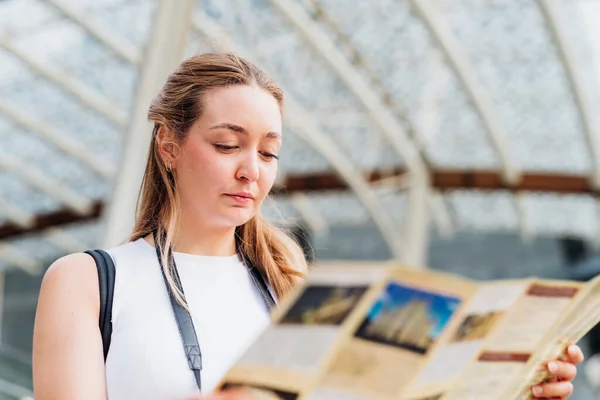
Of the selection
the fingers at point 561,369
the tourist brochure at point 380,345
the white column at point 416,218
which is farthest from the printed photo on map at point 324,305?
the white column at point 416,218

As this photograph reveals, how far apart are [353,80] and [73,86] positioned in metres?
6.44

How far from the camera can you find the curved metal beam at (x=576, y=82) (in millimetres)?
14141

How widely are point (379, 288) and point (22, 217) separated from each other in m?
28.5

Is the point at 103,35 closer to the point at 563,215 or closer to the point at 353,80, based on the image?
the point at 353,80

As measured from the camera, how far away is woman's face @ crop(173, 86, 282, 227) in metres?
2.12

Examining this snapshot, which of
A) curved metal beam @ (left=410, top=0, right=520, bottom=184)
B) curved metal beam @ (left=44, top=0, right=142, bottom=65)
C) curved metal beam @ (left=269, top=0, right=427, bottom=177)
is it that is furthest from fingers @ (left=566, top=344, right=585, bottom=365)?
curved metal beam @ (left=44, top=0, right=142, bottom=65)

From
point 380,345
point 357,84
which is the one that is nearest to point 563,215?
point 357,84

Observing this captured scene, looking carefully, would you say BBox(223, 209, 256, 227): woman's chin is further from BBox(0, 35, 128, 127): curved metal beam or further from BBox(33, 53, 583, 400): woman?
BBox(0, 35, 128, 127): curved metal beam

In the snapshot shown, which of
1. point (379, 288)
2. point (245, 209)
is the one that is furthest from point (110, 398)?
point (379, 288)

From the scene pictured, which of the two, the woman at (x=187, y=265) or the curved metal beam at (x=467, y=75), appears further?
the curved metal beam at (x=467, y=75)

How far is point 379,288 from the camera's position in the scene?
156 cm

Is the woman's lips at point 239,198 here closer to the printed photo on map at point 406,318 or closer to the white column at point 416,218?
the printed photo on map at point 406,318

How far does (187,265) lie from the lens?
7.33 ft

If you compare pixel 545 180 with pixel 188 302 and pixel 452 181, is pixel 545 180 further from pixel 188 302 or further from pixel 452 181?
pixel 188 302
